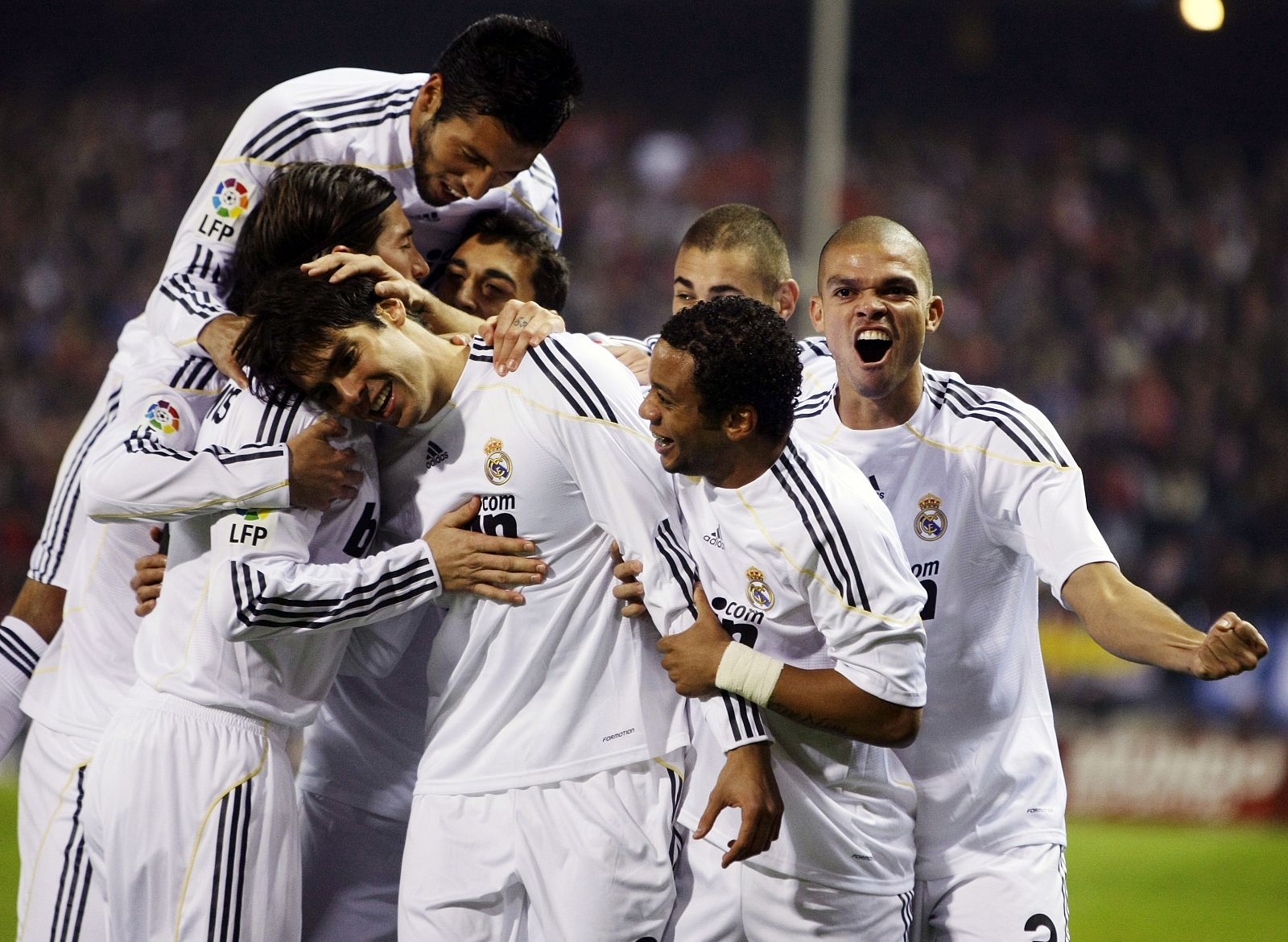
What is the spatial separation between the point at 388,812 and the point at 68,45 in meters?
17.3

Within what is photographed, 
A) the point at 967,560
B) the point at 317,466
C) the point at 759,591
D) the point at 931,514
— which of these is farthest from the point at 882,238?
the point at 317,466

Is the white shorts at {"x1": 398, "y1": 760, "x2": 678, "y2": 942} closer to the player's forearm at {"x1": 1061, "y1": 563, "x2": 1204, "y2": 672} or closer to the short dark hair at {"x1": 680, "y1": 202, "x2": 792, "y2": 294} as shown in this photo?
the player's forearm at {"x1": 1061, "y1": 563, "x2": 1204, "y2": 672}

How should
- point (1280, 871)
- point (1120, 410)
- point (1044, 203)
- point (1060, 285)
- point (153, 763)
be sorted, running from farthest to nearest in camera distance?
point (1044, 203) → point (1060, 285) → point (1120, 410) → point (1280, 871) → point (153, 763)

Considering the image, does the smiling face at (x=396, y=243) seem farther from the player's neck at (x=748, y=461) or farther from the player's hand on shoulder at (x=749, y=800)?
the player's hand on shoulder at (x=749, y=800)

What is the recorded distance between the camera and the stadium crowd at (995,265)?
13.9 metres

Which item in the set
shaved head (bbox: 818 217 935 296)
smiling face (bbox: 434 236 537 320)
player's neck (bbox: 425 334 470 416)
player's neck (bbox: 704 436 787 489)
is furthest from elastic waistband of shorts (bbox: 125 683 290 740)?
shaved head (bbox: 818 217 935 296)

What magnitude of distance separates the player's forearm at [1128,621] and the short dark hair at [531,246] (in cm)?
178

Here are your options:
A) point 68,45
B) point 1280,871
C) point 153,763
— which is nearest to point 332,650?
point 153,763

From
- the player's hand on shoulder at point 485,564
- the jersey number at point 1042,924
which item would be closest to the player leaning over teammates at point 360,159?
the player's hand on shoulder at point 485,564

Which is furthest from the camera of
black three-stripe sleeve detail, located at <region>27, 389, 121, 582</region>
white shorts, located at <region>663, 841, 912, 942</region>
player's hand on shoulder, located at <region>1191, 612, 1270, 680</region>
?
black three-stripe sleeve detail, located at <region>27, 389, 121, 582</region>

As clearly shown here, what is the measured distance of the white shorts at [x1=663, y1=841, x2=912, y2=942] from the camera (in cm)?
313

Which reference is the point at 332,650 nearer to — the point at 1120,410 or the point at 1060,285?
the point at 1120,410

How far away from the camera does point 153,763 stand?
3189 millimetres

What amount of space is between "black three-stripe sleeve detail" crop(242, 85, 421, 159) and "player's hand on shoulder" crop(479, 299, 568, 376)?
1123mm
